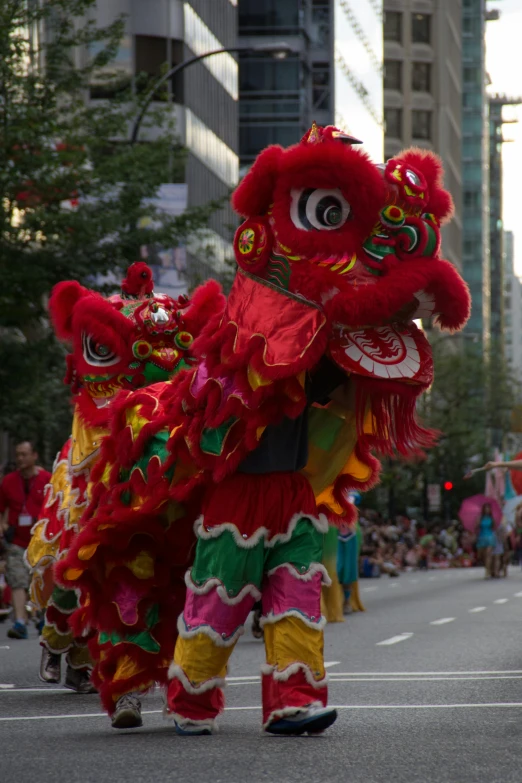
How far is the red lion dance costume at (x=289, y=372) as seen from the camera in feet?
23.0

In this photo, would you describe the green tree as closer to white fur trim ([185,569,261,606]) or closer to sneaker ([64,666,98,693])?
sneaker ([64,666,98,693])

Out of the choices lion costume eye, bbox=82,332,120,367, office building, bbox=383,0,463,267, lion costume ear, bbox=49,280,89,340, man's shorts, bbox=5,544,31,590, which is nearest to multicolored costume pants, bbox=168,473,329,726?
lion costume eye, bbox=82,332,120,367

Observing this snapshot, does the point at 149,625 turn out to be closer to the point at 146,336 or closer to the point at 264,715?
the point at 264,715

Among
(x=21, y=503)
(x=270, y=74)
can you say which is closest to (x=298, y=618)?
(x=21, y=503)

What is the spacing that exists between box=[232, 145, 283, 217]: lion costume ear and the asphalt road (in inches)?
84.2

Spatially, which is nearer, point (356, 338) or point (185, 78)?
point (356, 338)

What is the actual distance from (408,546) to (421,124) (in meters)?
68.2

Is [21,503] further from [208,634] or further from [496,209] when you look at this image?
[496,209]

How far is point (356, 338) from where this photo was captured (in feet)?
23.2

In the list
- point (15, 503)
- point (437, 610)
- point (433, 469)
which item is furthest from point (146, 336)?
point (433, 469)

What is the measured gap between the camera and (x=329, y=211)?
714 centimetres

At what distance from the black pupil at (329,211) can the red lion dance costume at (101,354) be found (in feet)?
7.68

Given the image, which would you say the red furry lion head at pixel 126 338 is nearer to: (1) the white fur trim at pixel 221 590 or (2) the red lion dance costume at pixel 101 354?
(2) the red lion dance costume at pixel 101 354

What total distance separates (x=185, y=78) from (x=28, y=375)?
30878mm
